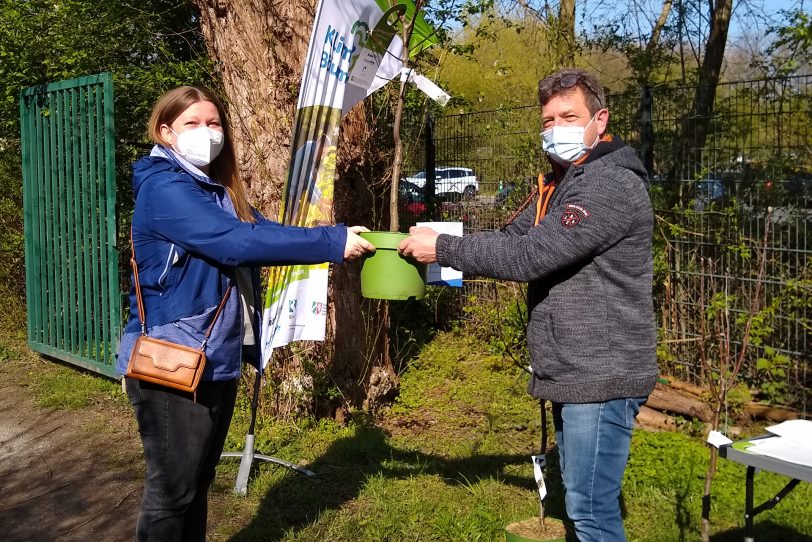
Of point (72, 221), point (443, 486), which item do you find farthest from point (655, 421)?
point (72, 221)

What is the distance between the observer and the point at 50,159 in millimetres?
7203

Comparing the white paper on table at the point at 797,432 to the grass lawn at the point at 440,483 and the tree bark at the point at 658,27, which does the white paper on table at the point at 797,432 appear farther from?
the tree bark at the point at 658,27

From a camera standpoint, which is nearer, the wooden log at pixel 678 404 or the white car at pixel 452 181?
the wooden log at pixel 678 404

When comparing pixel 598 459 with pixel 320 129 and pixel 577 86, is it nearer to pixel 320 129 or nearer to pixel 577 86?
pixel 577 86

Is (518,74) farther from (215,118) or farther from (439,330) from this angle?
(215,118)

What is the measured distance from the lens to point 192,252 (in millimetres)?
2715

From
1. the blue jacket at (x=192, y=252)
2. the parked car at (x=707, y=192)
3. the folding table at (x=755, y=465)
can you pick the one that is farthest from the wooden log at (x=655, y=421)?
the blue jacket at (x=192, y=252)

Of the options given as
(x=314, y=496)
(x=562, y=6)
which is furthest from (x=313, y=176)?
(x=562, y=6)

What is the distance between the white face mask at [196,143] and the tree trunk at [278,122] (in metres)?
2.30

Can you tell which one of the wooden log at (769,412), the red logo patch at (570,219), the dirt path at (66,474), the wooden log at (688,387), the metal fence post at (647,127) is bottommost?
the dirt path at (66,474)

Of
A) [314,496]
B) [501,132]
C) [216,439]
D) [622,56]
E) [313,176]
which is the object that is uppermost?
[622,56]

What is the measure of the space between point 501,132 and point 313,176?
348cm

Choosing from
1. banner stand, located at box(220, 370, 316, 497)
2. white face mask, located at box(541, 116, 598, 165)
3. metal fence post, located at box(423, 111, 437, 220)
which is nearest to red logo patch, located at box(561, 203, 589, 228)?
white face mask, located at box(541, 116, 598, 165)

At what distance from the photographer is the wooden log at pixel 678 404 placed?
17.4 ft
